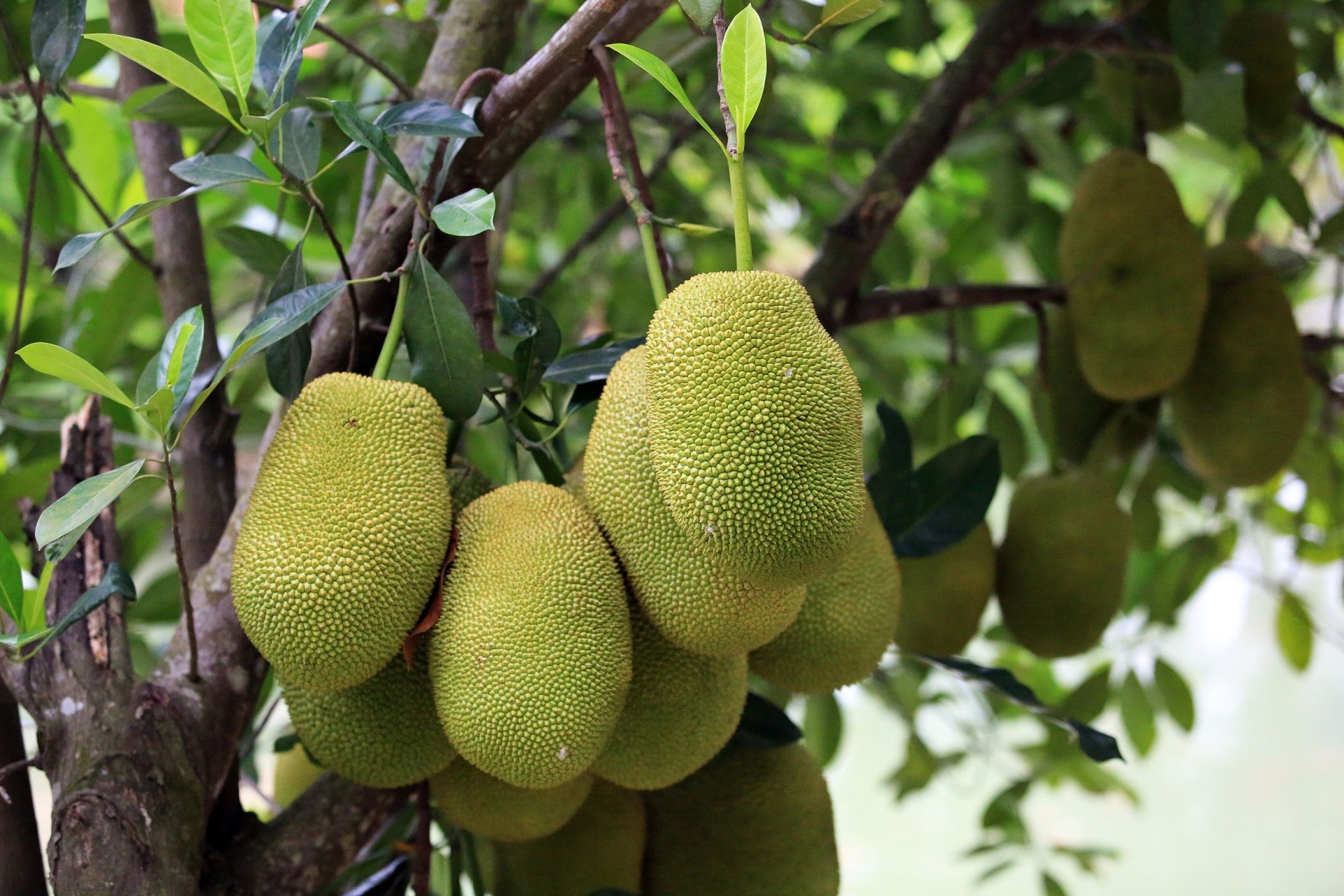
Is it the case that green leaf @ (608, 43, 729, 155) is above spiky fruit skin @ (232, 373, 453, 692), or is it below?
above

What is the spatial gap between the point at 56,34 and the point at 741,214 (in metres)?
0.48

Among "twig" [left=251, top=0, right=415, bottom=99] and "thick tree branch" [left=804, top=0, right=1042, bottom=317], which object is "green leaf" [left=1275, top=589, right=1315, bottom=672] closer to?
"thick tree branch" [left=804, top=0, right=1042, bottom=317]

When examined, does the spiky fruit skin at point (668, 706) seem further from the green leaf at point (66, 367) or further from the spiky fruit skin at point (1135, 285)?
the spiky fruit skin at point (1135, 285)

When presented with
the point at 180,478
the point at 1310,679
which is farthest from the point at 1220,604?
the point at 180,478

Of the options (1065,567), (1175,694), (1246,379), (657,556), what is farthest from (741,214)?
(1175,694)

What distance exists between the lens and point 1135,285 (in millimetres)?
1333

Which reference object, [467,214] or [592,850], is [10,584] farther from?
[592,850]

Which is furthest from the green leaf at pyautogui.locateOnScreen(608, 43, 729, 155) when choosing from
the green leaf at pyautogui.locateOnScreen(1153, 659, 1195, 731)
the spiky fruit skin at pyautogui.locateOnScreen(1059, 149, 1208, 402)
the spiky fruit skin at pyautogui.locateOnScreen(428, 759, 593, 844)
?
the green leaf at pyautogui.locateOnScreen(1153, 659, 1195, 731)

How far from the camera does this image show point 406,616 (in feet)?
2.15

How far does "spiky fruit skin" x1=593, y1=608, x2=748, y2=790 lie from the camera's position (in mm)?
711

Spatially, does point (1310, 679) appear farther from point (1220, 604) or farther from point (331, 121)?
point (331, 121)

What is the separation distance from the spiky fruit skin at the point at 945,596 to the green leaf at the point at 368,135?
73 cm

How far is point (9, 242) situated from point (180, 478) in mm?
493

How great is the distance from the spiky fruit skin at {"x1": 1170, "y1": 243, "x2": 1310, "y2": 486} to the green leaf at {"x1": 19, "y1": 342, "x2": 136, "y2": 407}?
127 centimetres
